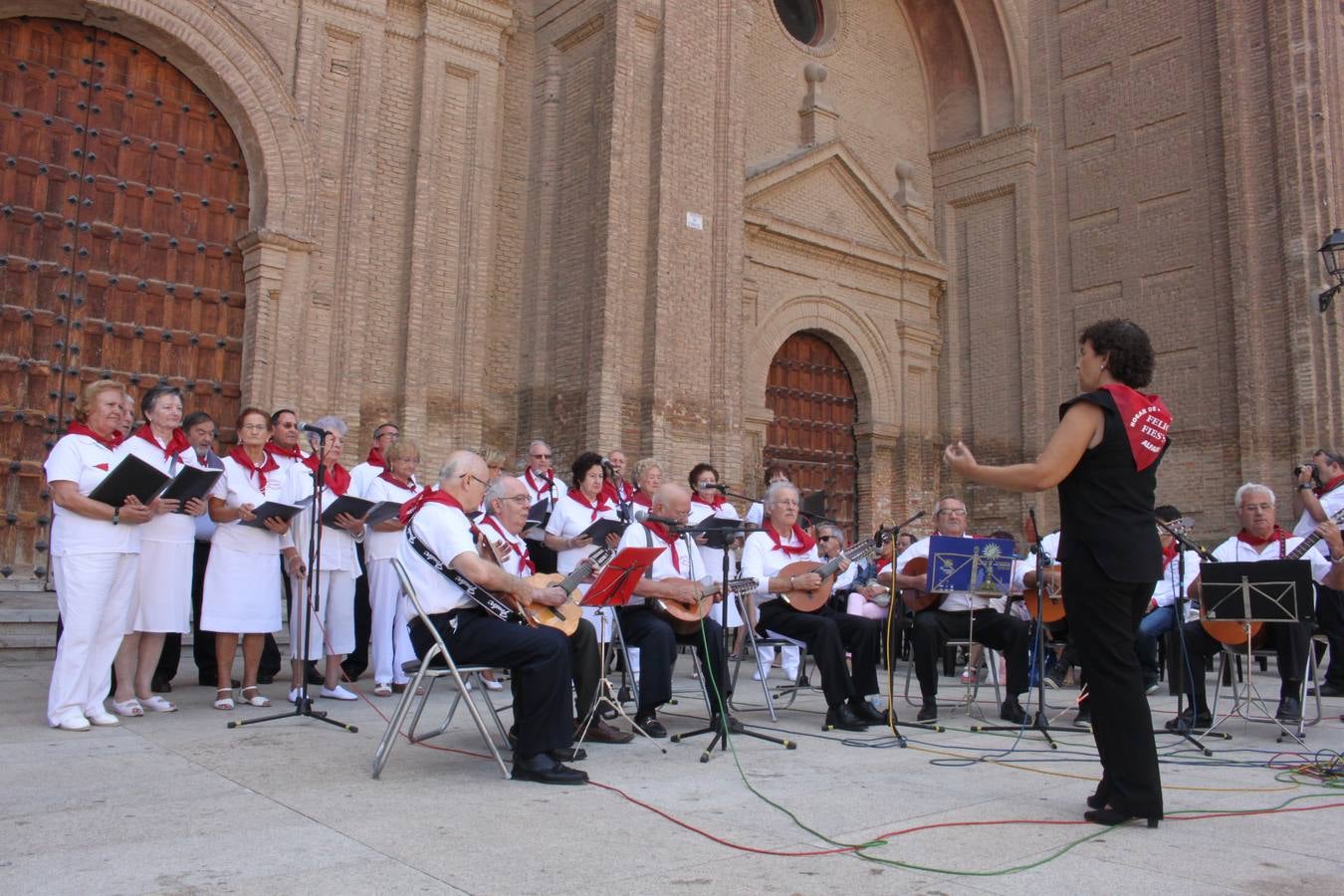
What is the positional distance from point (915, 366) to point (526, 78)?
9.12m

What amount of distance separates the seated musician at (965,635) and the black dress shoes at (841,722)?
538 mm

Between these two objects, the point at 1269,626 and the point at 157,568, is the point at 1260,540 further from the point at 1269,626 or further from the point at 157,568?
the point at 157,568

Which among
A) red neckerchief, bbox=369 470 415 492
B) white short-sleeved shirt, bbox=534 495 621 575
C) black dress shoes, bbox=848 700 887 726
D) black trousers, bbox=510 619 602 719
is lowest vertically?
black dress shoes, bbox=848 700 887 726

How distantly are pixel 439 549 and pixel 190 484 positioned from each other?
2212mm

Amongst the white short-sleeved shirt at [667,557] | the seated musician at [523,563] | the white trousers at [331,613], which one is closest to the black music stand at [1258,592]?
the white short-sleeved shirt at [667,557]

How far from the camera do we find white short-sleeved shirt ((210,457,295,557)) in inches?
274

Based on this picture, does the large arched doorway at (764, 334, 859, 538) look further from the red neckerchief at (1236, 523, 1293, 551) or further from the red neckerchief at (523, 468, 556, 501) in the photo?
the red neckerchief at (1236, 523, 1293, 551)

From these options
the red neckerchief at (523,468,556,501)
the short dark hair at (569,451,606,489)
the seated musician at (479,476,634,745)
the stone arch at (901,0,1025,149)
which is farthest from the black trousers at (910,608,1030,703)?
the stone arch at (901,0,1025,149)

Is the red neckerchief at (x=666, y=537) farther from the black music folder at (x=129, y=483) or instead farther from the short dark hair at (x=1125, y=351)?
the short dark hair at (x=1125, y=351)

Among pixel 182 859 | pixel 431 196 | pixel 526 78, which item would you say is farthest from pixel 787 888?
pixel 526 78

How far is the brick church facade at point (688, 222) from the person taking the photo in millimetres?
11641

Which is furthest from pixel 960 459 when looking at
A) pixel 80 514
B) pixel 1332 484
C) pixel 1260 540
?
pixel 1332 484

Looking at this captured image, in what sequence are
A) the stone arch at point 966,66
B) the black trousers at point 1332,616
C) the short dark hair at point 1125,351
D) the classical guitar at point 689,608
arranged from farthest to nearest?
the stone arch at point 966,66
the black trousers at point 1332,616
the classical guitar at point 689,608
the short dark hair at point 1125,351

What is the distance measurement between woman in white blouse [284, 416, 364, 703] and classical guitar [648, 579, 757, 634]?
2.34 metres
